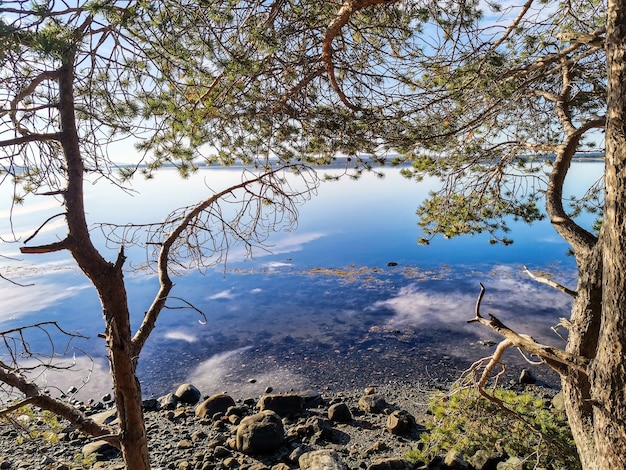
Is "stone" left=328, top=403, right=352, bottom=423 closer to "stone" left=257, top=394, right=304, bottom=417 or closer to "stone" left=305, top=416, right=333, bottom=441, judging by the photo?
"stone" left=305, top=416, right=333, bottom=441

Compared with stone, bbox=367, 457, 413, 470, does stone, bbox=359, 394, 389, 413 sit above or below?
below

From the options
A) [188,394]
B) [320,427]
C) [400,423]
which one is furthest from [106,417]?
[400,423]

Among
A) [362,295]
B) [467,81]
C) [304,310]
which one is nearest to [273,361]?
[304,310]

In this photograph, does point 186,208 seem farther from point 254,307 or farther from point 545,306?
point 545,306

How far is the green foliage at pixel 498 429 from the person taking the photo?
3.78 meters

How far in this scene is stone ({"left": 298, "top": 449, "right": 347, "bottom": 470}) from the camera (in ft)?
17.7

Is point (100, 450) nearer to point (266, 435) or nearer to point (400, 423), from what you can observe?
point (266, 435)

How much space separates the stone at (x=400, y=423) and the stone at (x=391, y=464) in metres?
1.05

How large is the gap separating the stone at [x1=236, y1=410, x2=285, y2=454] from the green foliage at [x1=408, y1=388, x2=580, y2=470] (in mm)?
2417

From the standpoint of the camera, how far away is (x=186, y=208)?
4211mm

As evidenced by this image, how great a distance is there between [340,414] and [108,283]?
17.2 feet

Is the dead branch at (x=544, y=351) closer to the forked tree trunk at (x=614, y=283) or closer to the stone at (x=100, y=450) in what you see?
the forked tree trunk at (x=614, y=283)

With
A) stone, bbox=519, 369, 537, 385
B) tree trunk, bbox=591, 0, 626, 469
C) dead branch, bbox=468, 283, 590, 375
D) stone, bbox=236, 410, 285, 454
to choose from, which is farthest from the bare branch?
stone, bbox=519, 369, 537, 385

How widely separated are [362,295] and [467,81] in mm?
10413
